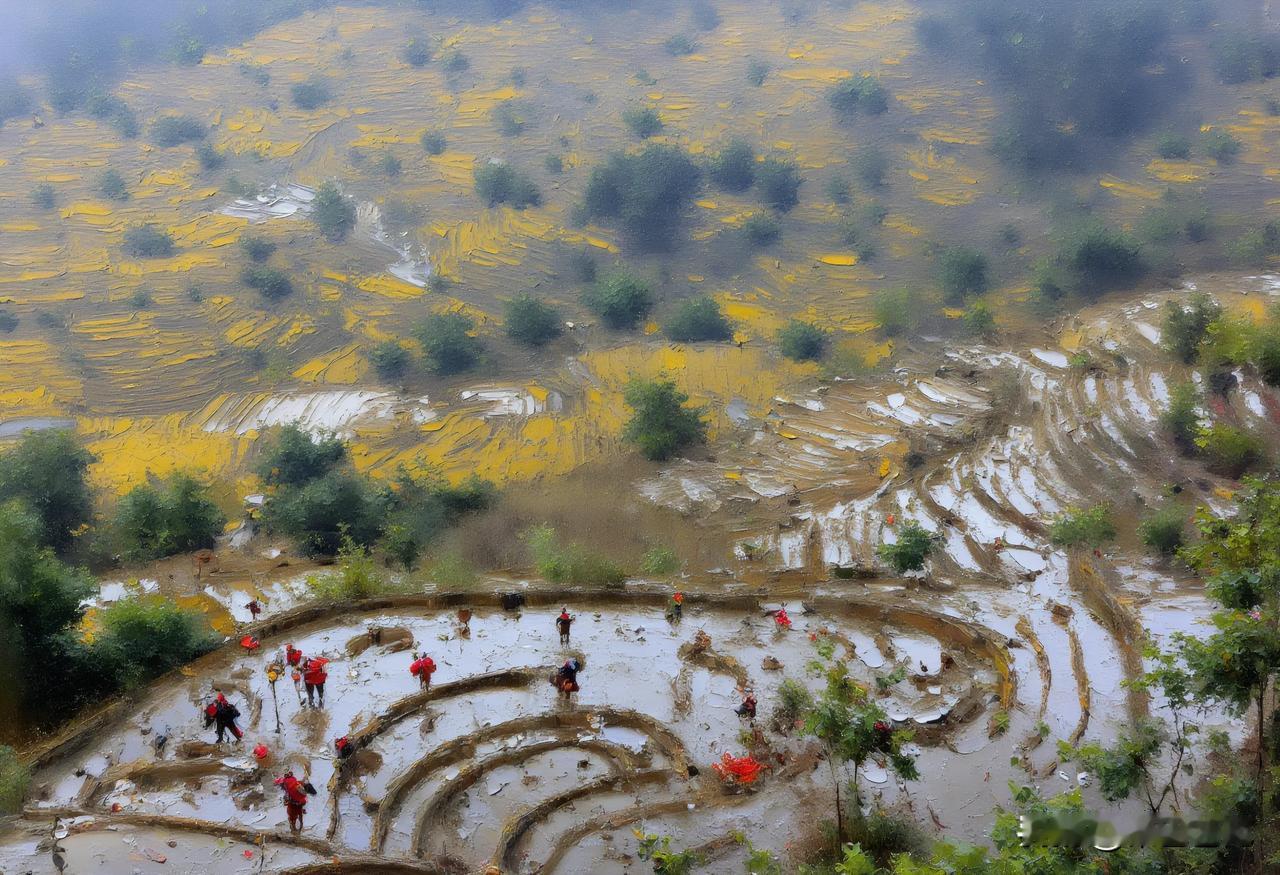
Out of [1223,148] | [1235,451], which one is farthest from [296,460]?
[1223,148]

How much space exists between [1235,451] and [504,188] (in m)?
35.4

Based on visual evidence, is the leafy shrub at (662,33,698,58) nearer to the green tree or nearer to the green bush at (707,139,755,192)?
the green bush at (707,139,755,192)

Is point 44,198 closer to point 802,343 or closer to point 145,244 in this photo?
point 145,244

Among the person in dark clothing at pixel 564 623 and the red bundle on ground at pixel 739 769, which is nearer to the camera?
the red bundle on ground at pixel 739 769

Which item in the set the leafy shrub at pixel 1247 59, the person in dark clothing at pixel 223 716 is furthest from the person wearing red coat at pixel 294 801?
the leafy shrub at pixel 1247 59

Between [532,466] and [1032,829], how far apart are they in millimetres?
25061

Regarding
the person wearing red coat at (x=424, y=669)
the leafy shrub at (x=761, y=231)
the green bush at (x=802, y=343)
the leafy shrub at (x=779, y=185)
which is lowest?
the person wearing red coat at (x=424, y=669)

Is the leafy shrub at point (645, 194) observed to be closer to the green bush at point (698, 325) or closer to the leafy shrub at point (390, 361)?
the green bush at point (698, 325)

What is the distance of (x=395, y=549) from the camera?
78.7 ft

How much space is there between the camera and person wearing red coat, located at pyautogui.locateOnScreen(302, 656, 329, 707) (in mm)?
15773

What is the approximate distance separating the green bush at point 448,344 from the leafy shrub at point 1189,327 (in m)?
25.3

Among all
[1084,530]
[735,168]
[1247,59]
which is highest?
[1247,59]

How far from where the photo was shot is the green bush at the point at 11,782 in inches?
529

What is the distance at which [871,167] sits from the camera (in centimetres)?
4550
